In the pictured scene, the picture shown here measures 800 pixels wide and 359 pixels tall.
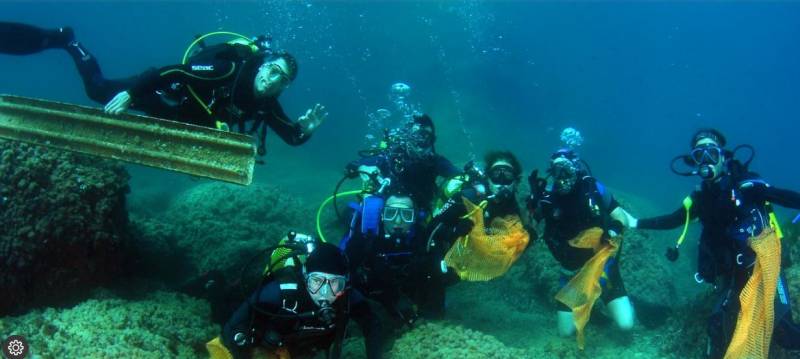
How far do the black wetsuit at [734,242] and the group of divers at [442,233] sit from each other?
15mm

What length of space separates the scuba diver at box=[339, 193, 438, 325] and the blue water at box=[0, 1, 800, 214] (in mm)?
12139

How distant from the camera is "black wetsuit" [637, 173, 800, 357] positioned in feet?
15.3

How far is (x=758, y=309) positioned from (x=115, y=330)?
6.27 metres

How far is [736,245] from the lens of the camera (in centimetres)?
487

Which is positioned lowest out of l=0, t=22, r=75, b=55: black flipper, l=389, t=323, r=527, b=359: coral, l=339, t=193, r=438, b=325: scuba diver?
l=389, t=323, r=527, b=359: coral

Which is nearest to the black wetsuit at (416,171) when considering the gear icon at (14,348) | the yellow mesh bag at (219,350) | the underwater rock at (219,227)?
the underwater rock at (219,227)

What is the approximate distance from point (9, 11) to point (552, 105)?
14626 cm

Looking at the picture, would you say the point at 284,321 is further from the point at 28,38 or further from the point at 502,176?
the point at 28,38

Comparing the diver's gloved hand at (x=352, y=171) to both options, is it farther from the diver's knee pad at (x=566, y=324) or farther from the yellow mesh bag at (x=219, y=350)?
the diver's knee pad at (x=566, y=324)

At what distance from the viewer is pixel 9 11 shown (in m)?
113

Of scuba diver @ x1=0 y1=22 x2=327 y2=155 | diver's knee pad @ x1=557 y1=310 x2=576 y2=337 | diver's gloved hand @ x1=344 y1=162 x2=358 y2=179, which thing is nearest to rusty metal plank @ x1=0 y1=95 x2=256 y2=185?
scuba diver @ x1=0 y1=22 x2=327 y2=155

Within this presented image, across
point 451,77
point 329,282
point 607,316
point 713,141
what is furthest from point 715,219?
point 451,77

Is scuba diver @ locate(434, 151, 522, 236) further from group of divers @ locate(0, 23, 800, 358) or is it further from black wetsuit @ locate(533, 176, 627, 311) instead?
black wetsuit @ locate(533, 176, 627, 311)

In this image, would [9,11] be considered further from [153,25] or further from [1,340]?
[1,340]
